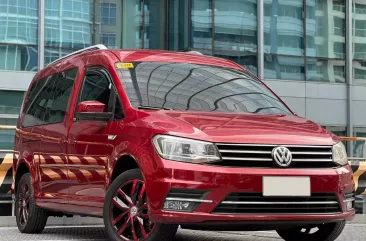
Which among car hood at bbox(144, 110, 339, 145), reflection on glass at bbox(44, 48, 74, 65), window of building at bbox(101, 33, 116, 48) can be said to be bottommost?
car hood at bbox(144, 110, 339, 145)

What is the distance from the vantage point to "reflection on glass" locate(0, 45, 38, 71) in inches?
1049

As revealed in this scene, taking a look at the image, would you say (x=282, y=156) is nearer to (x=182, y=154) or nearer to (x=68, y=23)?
(x=182, y=154)

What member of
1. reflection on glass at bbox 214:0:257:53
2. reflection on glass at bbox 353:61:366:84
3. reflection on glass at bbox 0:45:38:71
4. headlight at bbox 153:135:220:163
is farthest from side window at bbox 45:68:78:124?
reflection on glass at bbox 353:61:366:84

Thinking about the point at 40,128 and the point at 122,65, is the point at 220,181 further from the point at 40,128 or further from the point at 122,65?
the point at 40,128

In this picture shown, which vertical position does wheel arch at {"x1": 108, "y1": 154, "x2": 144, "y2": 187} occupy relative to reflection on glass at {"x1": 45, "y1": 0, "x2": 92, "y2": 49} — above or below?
below

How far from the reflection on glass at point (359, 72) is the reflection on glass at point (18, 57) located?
491 inches

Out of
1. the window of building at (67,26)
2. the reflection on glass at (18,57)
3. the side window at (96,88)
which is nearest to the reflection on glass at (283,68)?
the window of building at (67,26)

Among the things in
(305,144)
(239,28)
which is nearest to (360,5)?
(239,28)

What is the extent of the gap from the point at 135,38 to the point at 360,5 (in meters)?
9.39

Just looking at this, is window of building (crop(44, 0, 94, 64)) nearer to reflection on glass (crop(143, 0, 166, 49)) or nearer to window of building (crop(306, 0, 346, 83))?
reflection on glass (crop(143, 0, 166, 49))

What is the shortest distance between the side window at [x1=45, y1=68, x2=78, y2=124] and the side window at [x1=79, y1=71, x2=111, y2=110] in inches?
12.5

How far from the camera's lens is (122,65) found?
23.3 feet

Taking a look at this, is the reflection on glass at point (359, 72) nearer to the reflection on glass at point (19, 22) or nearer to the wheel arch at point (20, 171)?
the reflection on glass at point (19, 22)

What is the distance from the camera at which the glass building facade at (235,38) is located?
2691 cm
